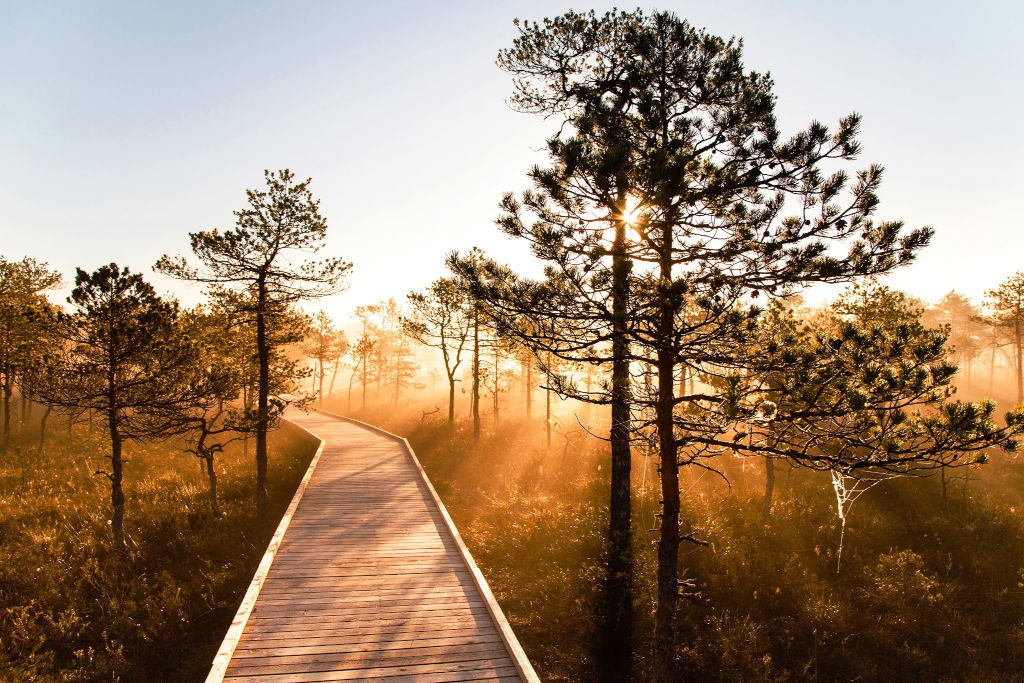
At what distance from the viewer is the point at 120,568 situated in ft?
41.4

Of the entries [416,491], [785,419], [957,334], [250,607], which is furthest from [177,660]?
[957,334]

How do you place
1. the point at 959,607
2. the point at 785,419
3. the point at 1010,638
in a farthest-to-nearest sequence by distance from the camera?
the point at 959,607, the point at 1010,638, the point at 785,419

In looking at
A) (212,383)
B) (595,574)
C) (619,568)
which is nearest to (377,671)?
(619,568)

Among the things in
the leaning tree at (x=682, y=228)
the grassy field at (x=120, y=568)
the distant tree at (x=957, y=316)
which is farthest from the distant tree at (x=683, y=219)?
the distant tree at (x=957, y=316)

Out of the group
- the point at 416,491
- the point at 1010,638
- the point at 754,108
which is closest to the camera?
the point at 754,108

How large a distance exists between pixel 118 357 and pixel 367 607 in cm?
1027

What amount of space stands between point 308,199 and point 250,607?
12.5m

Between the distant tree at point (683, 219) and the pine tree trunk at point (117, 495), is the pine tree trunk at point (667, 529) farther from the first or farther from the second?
the pine tree trunk at point (117, 495)

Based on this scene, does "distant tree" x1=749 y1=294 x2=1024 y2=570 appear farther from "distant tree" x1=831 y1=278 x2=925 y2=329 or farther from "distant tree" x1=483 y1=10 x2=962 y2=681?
"distant tree" x1=831 y1=278 x2=925 y2=329

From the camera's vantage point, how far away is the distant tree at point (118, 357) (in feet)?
40.2

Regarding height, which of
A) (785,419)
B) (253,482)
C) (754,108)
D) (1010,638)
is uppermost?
(754,108)

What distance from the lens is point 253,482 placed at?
63.7ft

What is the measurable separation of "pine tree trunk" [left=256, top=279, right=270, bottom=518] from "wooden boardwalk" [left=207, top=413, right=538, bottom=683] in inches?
139

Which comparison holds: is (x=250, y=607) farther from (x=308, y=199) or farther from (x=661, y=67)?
(x=308, y=199)
